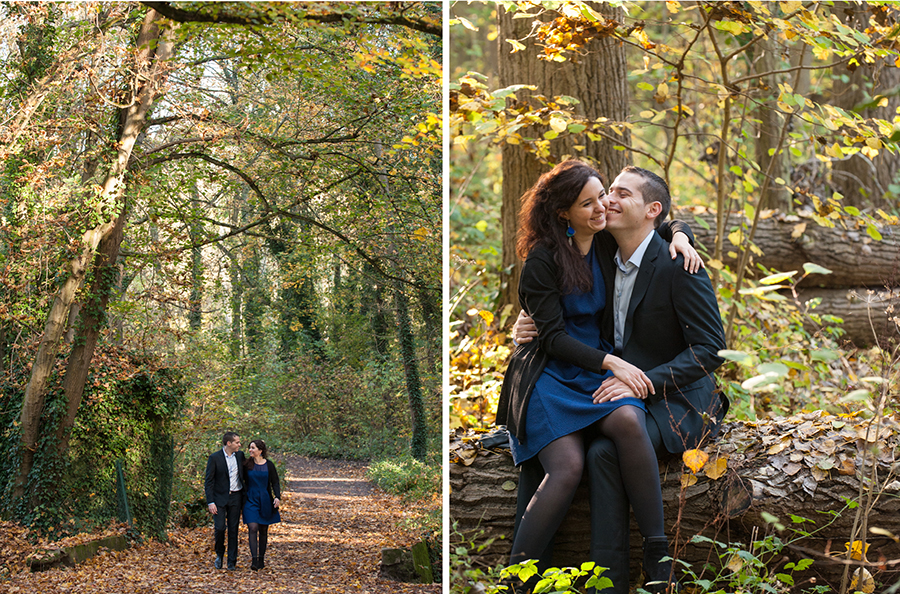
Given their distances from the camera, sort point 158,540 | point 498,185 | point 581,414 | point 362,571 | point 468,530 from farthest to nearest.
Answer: point 498,185 → point 158,540 → point 362,571 → point 468,530 → point 581,414

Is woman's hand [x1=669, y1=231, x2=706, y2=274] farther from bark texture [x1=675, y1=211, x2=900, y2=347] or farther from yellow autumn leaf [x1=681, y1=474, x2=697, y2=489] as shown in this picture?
bark texture [x1=675, y1=211, x2=900, y2=347]

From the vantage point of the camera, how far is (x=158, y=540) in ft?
12.3

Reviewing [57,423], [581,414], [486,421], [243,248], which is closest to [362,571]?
[486,421]

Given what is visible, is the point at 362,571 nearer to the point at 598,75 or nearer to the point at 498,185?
the point at 598,75

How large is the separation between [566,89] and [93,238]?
311cm

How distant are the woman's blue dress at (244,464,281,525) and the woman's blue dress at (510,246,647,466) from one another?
65.8 inches

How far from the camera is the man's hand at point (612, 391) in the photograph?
2592mm

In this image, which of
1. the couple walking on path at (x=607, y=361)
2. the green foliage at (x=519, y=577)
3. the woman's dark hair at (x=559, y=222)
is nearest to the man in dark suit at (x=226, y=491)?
the green foliage at (x=519, y=577)

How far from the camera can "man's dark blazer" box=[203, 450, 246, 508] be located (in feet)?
12.3

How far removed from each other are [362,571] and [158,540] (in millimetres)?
1237

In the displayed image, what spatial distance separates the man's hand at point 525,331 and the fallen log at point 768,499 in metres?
0.57

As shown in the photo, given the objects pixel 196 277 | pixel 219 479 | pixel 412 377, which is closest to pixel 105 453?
pixel 219 479

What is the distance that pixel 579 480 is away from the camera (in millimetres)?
2555

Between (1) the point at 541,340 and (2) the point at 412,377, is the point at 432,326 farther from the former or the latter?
(1) the point at 541,340
